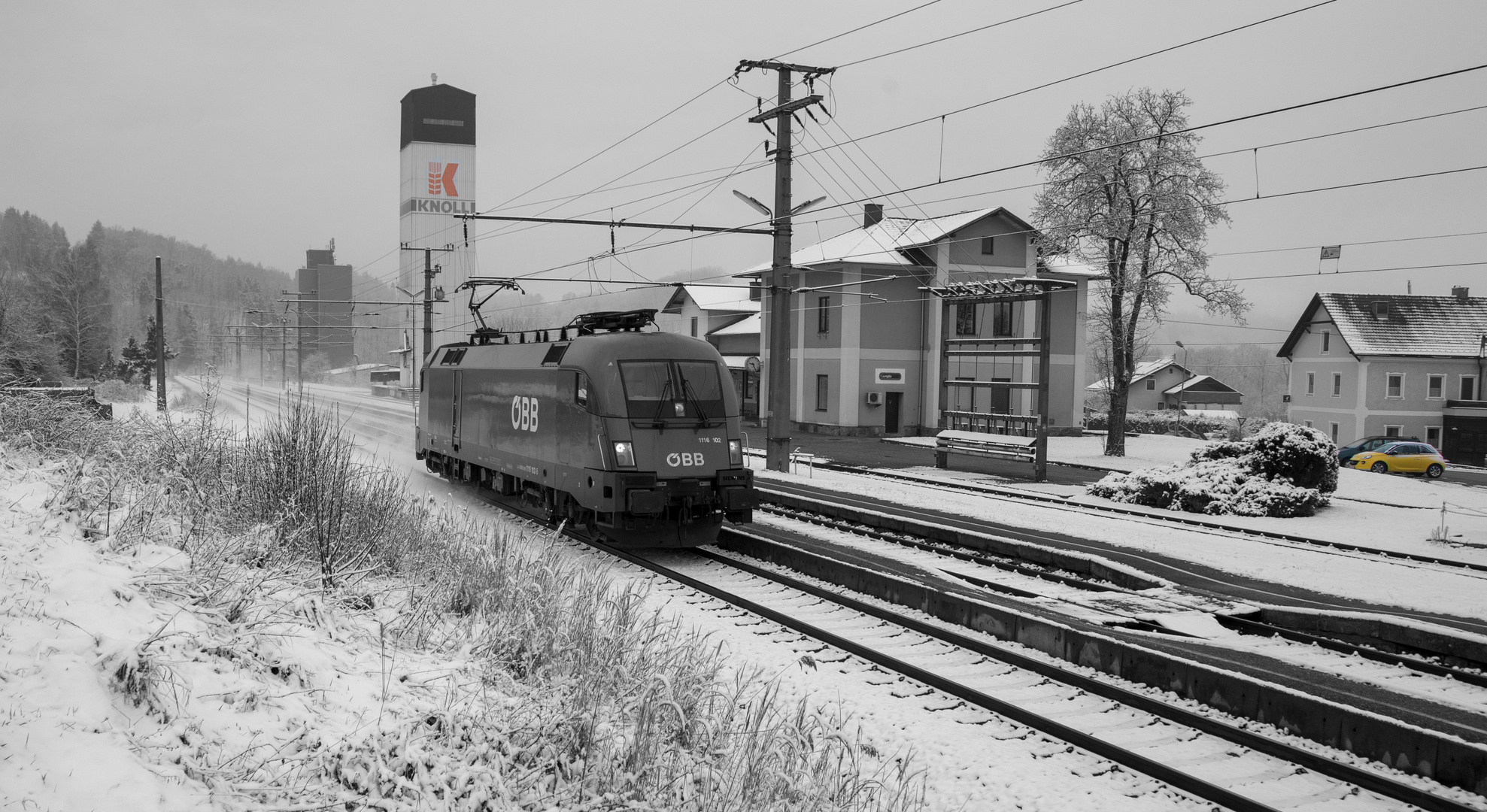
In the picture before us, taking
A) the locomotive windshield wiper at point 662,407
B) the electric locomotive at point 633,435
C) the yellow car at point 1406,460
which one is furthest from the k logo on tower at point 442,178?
the locomotive windshield wiper at point 662,407

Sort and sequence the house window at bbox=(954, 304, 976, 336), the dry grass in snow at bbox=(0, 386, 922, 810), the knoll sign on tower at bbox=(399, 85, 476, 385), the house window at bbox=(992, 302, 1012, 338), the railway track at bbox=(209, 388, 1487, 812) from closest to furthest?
the dry grass in snow at bbox=(0, 386, 922, 810), the railway track at bbox=(209, 388, 1487, 812), the house window at bbox=(992, 302, 1012, 338), the house window at bbox=(954, 304, 976, 336), the knoll sign on tower at bbox=(399, 85, 476, 385)

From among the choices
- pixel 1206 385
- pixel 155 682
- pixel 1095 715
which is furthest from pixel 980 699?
pixel 1206 385

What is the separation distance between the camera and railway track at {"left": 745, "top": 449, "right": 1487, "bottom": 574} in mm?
13828

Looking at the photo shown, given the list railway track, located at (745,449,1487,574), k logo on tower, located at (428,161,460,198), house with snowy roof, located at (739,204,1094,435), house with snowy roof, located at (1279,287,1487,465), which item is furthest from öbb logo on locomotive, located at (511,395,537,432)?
k logo on tower, located at (428,161,460,198)

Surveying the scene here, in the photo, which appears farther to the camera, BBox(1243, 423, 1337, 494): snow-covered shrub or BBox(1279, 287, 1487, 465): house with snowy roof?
BBox(1279, 287, 1487, 465): house with snowy roof

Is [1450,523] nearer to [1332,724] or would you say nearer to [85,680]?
[1332,724]

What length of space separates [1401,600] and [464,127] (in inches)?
4270

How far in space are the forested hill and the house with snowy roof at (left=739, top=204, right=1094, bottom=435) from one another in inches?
917

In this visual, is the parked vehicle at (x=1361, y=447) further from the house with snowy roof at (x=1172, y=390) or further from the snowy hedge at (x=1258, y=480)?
the house with snowy roof at (x=1172, y=390)

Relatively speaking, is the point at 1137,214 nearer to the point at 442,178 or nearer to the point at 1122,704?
the point at 1122,704

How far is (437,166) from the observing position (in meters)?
105

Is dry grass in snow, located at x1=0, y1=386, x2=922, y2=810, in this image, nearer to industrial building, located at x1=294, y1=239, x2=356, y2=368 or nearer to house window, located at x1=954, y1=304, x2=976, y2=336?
house window, located at x1=954, y1=304, x2=976, y2=336

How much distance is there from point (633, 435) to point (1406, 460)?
3186 centimetres

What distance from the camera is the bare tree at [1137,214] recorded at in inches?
1223
